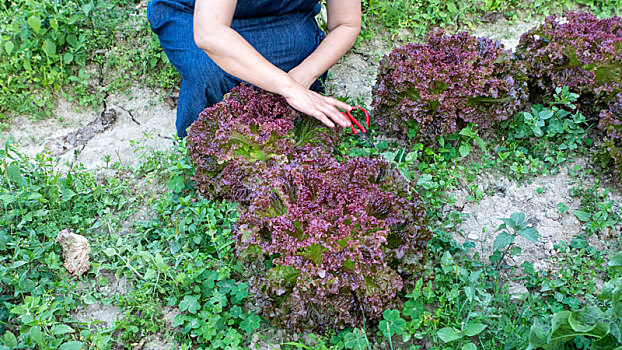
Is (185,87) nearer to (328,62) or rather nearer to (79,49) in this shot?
(328,62)

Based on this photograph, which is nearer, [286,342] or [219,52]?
[286,342]

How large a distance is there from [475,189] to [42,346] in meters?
2.78

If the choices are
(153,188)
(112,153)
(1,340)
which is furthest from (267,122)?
(1,340)

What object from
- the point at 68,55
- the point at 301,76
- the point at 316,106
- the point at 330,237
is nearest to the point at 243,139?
the point at 316,106

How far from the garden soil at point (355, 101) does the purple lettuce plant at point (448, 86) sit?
0.43 m

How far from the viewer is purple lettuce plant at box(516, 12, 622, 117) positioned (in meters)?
3.36

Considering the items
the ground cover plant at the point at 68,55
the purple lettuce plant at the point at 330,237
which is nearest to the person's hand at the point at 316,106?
the purple lettuce plant at the point at 330,237

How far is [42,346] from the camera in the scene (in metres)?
2.47

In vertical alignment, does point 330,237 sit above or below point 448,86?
below

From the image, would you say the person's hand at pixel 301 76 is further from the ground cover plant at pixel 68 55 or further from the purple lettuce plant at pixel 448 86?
the ground cover plant at pixel 68 55

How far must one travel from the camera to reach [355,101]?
159 inches

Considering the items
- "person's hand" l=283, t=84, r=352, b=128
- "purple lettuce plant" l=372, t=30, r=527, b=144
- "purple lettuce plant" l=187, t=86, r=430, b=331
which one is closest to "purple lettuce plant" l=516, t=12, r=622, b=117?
"purple lettuce plant" l=372, t=30, r=527, b=144

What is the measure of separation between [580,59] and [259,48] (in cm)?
229

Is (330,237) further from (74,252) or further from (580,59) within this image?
(580,59)
